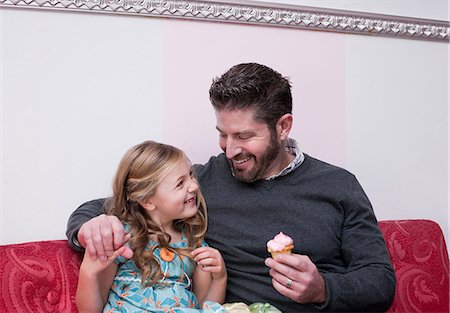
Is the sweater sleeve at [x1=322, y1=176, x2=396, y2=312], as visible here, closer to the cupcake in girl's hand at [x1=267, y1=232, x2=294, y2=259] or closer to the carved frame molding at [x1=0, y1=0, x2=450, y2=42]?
the cupcake in girl's hand at [x1=267, y1=232, x2=294, y2=259]

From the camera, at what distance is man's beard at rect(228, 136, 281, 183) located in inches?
69.9

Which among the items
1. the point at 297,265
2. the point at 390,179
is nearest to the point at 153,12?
the point at 297,265

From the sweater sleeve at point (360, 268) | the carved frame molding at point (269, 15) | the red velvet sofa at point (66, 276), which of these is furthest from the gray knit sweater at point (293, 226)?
the carved frame molding at point (269, 15)

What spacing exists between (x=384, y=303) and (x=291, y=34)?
101 cm

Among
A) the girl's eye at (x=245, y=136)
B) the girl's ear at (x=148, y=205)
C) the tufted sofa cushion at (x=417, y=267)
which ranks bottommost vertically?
the tufted sofa cushion at (x=417, y=267)

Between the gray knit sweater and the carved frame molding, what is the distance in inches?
22.5

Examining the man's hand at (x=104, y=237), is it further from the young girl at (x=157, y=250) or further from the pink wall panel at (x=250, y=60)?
the pink wall panel at (x=250, y=60)

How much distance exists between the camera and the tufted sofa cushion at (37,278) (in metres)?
1.54

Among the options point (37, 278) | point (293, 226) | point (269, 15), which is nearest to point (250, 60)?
point (269, 15)

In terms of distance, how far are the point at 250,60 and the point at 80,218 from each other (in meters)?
0.85

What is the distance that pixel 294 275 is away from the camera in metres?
1.50

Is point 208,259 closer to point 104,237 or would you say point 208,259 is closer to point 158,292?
point 158,292

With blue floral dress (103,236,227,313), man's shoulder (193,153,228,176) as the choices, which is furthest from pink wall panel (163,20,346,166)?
blue floral dress (103,236,227,313)

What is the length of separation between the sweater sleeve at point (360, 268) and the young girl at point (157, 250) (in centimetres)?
33
